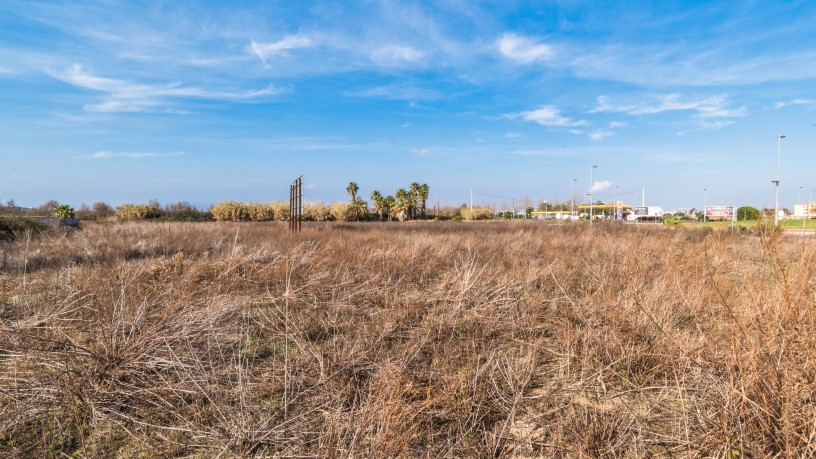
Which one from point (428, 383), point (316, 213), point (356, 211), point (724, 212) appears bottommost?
point (428, 383)

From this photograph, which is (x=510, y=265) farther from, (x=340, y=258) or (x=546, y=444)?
(x=546, y=444)

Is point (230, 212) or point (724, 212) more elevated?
point (230, 212)

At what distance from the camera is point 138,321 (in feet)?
10.00

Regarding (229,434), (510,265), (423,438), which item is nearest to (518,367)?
(423,438)

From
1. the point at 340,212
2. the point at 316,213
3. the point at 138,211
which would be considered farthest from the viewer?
the point at 340,212

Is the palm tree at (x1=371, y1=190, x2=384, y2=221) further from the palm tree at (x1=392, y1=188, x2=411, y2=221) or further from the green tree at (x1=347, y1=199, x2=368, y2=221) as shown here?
the green tree at (x1=347, y1=199, x2=368, y2=221)

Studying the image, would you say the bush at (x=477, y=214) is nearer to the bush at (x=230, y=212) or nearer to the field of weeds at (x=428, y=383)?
the bush at (x=230, y=212)

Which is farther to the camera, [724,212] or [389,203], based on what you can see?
[389,203]

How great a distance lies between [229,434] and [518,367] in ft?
7.33

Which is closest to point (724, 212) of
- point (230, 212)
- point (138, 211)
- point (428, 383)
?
point (428, 383)

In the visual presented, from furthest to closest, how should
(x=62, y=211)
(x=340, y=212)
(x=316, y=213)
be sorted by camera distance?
(x=340, y=212) < (x=316, y=213) < (x=62, y=211)

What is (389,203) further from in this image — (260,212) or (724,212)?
(724,212)

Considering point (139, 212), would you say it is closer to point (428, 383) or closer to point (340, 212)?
point (340, 212)

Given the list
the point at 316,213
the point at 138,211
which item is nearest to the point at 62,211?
the point at 138,211
